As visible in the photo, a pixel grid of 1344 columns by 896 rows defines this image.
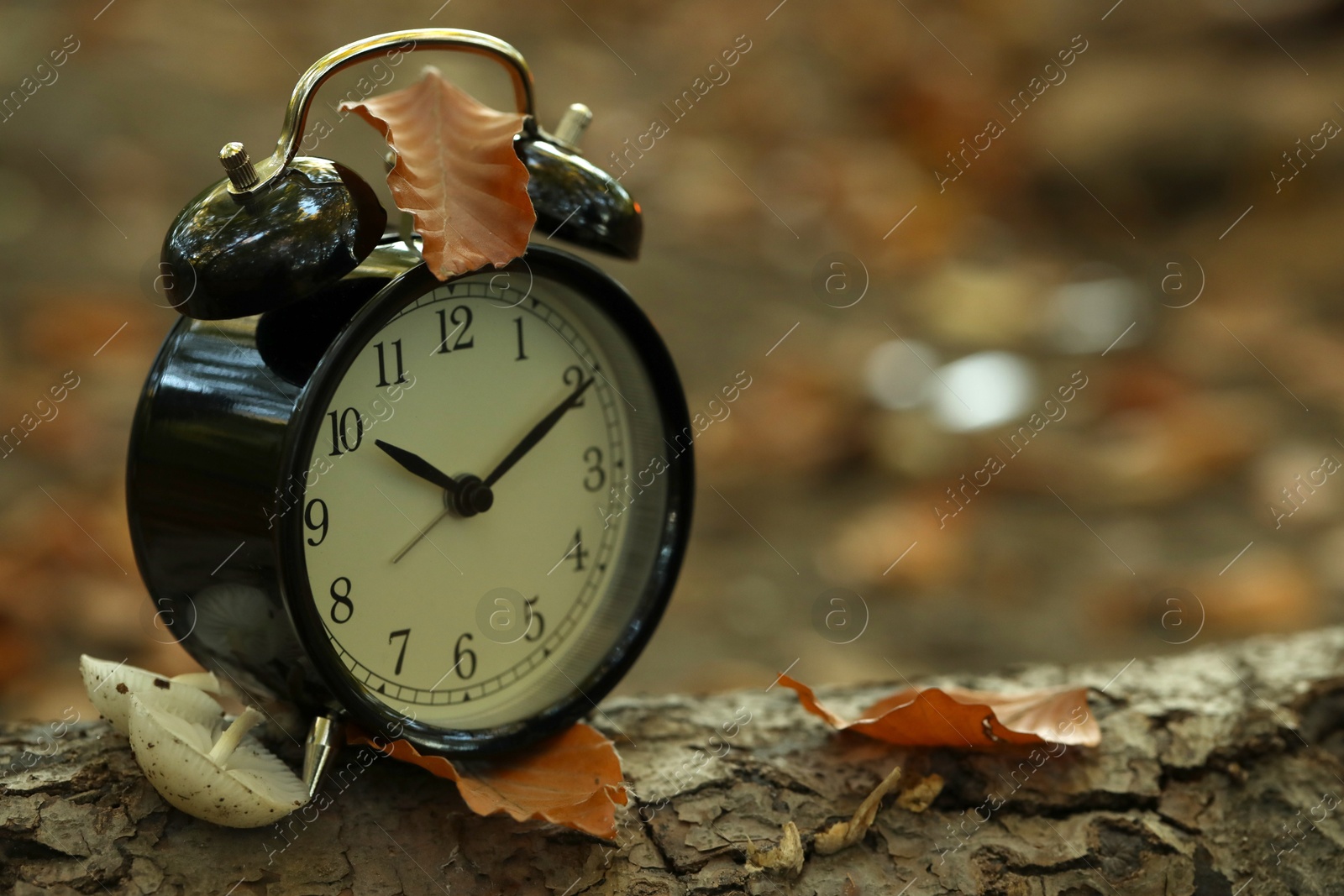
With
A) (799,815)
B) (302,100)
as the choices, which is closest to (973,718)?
(799,815)

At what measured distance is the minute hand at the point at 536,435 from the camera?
116cm

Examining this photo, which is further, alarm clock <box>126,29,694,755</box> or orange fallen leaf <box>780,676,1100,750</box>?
orange fallen leaf <box>780,676,1100,750</box>

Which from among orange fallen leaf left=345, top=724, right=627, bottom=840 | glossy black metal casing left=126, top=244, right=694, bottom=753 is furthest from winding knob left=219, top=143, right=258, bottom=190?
orange fallen leaf left=345, top=724, right=627, bottom=840

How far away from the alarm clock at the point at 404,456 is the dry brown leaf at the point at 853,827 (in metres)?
0.28

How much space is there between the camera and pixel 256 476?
1.00m

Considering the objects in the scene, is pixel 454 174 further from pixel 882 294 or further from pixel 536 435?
pixel 882 294

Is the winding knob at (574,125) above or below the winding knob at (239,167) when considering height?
above

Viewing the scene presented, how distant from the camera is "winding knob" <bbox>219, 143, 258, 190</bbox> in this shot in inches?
37.9

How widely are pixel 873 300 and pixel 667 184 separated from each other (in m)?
0.98

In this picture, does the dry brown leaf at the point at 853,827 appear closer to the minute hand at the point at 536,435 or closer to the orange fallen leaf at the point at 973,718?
the orange fallen leaf at the point at 973,718

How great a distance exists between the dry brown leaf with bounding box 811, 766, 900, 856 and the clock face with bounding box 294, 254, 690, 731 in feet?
0.95

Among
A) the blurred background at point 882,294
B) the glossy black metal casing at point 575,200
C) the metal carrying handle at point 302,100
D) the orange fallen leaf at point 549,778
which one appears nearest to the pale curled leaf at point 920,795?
the orange fallen leaf at point 549,778

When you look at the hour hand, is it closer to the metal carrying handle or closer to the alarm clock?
the alarm clock

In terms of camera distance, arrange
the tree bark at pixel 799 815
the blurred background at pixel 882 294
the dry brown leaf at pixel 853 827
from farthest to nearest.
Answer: the blurred background at pixel 882 294
the dry brown leaf at pixel 853 827
the tree bark at pixel 799 815
